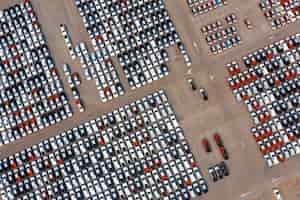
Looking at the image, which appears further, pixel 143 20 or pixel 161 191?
pixel 143 20

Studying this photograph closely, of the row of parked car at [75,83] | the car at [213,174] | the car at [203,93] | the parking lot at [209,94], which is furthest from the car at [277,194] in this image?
the row of parked car at [75,83]

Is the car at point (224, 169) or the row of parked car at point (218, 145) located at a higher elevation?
the row of parked car at point (218, 145)

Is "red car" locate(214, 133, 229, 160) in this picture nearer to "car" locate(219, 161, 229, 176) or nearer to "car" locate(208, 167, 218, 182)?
"car" locate(219, 161, 229, 176)

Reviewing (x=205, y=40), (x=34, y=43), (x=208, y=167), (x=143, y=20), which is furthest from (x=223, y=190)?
(x=34, y=43)

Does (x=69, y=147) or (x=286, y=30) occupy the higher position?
(x=286, y=30)

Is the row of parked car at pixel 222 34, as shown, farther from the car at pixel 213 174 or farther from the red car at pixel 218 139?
the car at pixel 213 174

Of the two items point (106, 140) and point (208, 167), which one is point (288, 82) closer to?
point (208, 167)

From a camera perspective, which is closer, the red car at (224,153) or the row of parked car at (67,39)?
the red car at (224,153)
